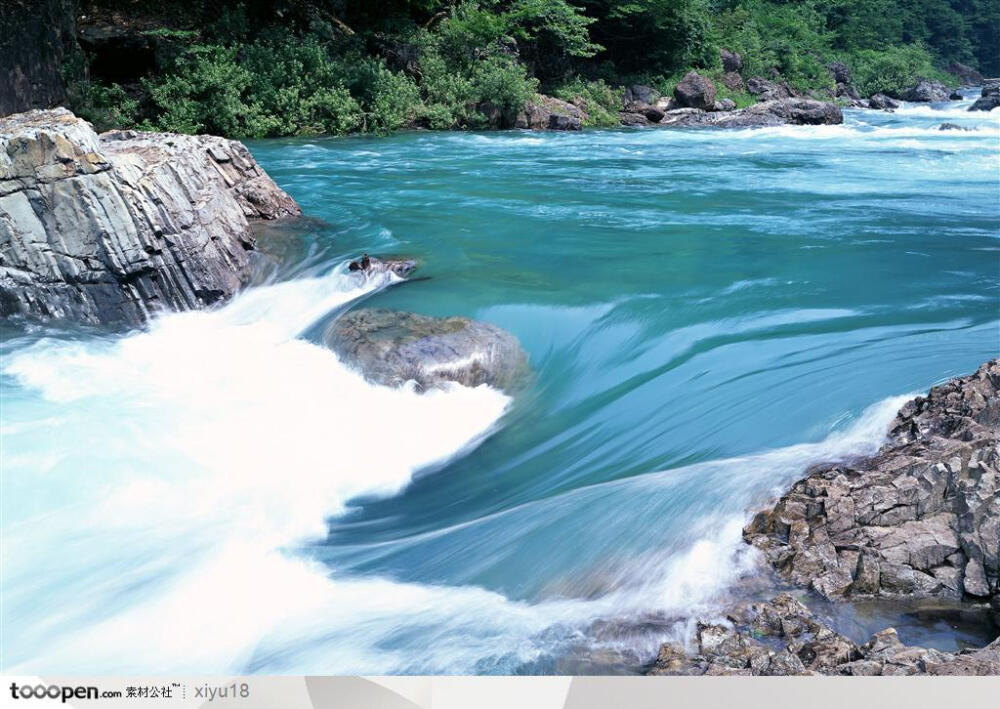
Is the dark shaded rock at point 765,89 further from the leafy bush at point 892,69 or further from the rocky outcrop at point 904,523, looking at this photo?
the rocky outcrop at point 904,523

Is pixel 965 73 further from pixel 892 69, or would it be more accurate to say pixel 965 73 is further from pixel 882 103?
pixel 882 103

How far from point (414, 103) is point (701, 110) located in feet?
29.8

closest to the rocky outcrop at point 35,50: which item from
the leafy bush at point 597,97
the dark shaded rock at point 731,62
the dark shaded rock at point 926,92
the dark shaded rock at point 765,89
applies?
the leafy bush at point 597,97

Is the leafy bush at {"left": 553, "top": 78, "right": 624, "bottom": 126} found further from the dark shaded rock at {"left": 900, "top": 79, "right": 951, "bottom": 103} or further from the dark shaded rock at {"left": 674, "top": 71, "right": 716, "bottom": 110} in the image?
the dark shaded rock at {"left": 900, "top": 79, "right": 951, "bottom": 103}

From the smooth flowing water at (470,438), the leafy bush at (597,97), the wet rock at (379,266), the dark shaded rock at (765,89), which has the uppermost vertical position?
the dark shaded rock at (765,89)

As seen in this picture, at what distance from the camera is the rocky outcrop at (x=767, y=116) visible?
22.3 metres

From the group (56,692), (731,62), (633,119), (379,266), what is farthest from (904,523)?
(731,62)

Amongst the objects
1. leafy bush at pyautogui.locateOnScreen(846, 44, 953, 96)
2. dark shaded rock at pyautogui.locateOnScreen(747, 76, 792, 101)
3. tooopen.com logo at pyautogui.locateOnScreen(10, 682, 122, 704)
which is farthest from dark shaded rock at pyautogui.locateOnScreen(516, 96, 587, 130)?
tooopen.com logo at pyautogui.locateOnScreen(10, 682, 122, 704)

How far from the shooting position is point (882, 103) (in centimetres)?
2902

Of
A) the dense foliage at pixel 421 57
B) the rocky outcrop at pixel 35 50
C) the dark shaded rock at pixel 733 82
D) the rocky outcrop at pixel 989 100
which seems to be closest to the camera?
the rocky outcrop at pixel 35 50

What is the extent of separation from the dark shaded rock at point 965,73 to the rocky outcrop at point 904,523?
1256 inches

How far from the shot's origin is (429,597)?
348 cm

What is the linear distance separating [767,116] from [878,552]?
21727 millimetres

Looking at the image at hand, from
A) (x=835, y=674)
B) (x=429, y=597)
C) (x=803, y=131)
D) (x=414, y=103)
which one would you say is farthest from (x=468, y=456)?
(x=803, y=131)
